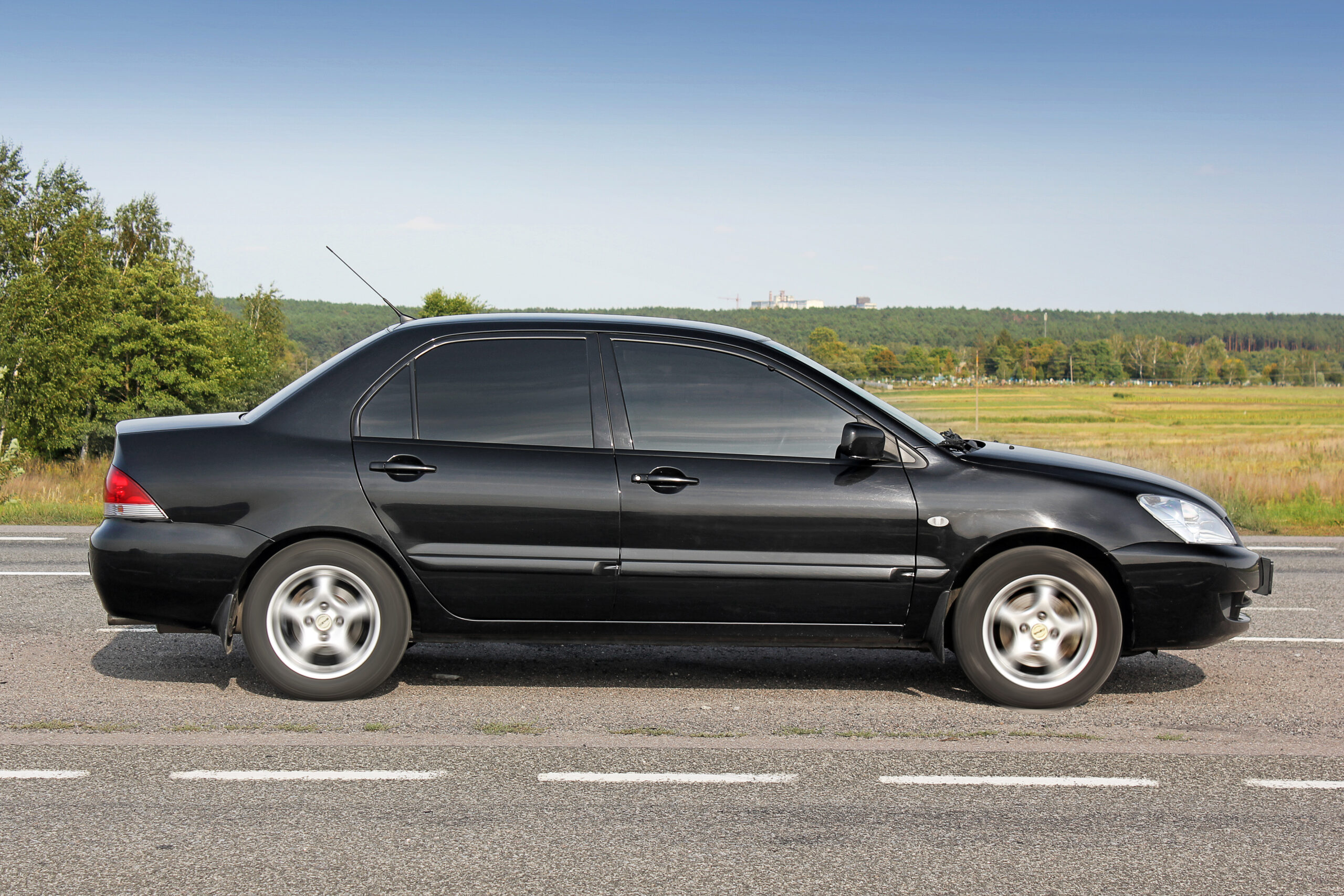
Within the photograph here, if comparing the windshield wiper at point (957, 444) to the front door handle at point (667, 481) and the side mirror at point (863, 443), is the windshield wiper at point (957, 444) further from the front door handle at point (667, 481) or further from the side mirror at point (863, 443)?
the front door handle at point (667, 481)

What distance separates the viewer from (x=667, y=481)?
5.13m

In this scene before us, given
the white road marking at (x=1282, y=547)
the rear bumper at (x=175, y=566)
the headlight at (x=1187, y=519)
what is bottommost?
the white road marking at (x=1282, y=547)

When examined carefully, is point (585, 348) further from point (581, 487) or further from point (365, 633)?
point (365, 633)

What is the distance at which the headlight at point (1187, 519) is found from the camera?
5262 mm

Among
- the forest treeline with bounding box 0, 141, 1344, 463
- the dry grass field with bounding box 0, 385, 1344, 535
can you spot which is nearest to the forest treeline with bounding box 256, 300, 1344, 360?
the forest treeline with bounding box 0, 141, 1344, 463

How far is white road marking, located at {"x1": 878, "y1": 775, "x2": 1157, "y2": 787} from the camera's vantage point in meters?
4.15

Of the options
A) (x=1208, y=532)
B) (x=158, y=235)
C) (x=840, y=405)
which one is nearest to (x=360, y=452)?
(x=840, y=405)

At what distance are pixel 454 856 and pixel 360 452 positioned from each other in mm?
2331

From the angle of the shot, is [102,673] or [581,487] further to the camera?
[102,673]

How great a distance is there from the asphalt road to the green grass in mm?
38

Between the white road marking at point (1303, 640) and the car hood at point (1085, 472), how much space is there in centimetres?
177

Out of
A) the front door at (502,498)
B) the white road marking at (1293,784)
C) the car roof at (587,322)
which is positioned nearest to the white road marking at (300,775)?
the front door at (502,498)

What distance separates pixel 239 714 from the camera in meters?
4.98

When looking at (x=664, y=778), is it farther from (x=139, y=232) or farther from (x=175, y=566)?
(x=139, y=232)
